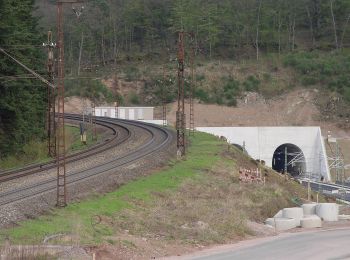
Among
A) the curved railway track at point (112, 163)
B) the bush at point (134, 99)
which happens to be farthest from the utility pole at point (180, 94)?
the bush at point (134, 99)

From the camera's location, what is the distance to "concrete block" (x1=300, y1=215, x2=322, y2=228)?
32656mm

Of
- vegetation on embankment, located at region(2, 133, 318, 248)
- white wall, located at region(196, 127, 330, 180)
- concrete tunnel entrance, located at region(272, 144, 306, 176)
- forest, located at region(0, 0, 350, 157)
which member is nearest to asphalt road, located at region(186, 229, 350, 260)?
vegetation on embankment, located at region(2, 133, 318, 248)

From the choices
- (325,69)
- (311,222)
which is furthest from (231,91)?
(311,222)

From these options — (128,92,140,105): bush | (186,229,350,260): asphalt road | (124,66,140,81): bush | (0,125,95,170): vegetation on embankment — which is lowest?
(186,229,350,260): asphalt road

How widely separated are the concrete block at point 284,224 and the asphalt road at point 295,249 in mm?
1119

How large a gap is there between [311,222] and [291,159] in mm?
40286

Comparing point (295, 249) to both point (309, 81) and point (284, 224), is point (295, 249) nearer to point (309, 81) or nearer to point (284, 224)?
point (284, 224)

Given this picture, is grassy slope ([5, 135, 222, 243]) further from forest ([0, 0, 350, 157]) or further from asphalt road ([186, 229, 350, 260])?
forest ([0, 0, 350, 157])

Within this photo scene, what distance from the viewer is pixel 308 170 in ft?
223

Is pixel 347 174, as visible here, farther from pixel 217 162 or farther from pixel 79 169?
pixel 79 169

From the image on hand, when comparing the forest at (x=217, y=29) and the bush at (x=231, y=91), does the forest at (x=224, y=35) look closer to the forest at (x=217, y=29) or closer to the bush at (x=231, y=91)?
the forest at (x=217, y=29)

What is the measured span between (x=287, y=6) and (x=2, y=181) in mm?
92535

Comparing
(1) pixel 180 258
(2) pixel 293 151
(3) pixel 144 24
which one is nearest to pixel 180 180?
(1) pixel 180 258

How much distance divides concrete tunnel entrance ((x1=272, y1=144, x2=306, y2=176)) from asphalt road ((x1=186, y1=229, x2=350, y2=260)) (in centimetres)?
3664
